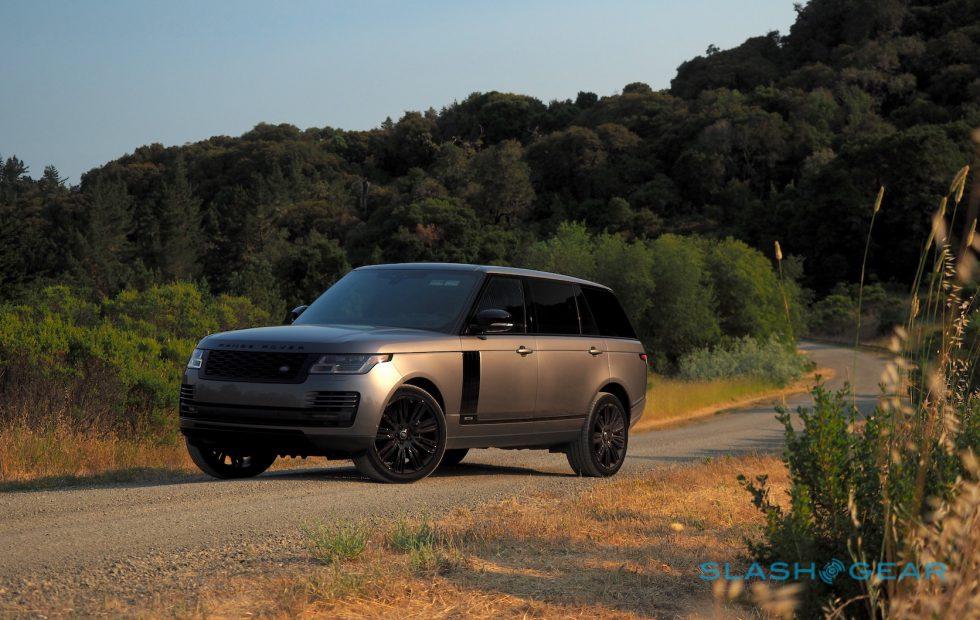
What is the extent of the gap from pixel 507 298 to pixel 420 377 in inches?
68.1

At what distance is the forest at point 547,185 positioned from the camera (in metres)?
67.7

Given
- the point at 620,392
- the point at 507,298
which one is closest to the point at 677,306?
the point at 620,392

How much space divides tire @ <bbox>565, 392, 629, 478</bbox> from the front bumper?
116 inches

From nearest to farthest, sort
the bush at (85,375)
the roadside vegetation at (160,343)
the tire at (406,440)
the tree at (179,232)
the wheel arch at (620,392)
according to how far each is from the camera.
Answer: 1. the tire at (406,440)
2. the wheel arch at (620,392)
3. the roadside vegetation at (160,343)
4. the bush at (85,375)
5. the tree at (179,232)

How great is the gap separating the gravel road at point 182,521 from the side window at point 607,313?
5.25ft

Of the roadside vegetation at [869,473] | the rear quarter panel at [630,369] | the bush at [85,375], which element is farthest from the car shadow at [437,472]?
the roadside vegetation at [869,473]

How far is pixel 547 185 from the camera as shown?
89562 mm

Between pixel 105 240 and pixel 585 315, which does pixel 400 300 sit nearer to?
pixel 585 315

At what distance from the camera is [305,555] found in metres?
6.95

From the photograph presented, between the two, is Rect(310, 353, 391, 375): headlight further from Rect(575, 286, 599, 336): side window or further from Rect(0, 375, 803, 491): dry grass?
Rect(575, 286, 599, 336): side window

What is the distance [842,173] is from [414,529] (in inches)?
3151

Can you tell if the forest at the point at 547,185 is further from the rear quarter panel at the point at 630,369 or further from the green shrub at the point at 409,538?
the green shrub at the point at 409,538

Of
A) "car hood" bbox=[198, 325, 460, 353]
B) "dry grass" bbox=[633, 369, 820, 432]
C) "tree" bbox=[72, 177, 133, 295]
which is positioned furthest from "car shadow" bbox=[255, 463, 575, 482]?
"tree" bbox=[72, 177, 133, 295]

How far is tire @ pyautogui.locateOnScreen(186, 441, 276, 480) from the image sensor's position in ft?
35.8
